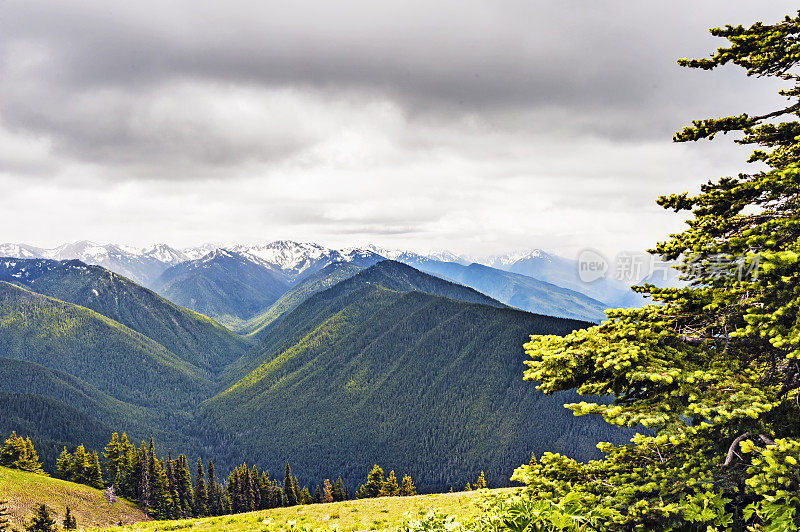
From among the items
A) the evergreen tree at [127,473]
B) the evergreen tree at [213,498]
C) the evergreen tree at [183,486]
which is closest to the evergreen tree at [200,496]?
the evergreen tree at [183,486]

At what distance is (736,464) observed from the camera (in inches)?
350

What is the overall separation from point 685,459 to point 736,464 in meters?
1.40

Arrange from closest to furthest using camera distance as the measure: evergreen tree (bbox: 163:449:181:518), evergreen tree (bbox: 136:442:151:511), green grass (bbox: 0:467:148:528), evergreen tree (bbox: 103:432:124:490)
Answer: green grass (bbox: 0:467:148:528), evergreen tree (bbox: 136:442:151:511), evergreen tree (bbox: 163:449:181:518), evergreen tree (bbox: 103:432:124:490)

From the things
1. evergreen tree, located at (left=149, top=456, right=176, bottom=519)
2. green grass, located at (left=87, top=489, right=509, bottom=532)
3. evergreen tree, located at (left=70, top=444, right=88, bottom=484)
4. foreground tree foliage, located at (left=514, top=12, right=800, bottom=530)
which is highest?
foreground tree foliage, located at (left=514, top=12, right=800, bottom=530)

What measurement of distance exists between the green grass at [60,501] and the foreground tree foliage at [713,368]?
102 m

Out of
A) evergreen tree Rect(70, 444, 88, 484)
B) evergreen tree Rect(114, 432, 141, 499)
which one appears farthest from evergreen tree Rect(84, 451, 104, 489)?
evergreen tree Rect(114, 432, 141, 499)

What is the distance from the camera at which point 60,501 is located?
89.9 meters

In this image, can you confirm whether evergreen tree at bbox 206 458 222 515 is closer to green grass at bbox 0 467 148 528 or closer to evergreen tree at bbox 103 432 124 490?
green grass at bbox 0 467 148 528

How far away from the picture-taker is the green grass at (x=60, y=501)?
263 feet

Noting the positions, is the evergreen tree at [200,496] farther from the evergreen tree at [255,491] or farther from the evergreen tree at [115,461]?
the evergreen tree at [115,461]

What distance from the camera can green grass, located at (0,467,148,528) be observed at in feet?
263

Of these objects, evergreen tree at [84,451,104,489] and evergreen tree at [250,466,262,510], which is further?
evergreen tree at [84,451,104,489]

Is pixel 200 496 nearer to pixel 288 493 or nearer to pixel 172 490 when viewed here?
pixel 172 490

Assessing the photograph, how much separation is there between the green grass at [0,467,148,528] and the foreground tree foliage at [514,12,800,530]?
102083 mm
